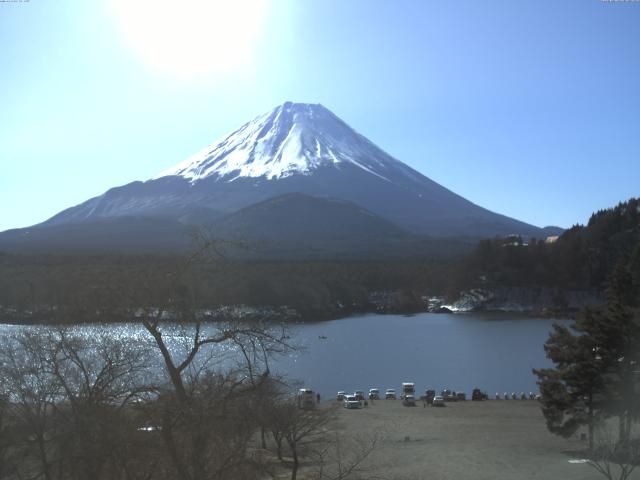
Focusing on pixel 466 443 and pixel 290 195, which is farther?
pixel 290 195

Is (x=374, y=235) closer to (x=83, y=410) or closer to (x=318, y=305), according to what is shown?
(x=318, y=305)

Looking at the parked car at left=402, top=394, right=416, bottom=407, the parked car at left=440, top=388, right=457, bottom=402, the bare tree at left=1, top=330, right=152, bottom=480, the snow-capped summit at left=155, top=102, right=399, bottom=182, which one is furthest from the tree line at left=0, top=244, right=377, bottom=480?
the snow-capped summit at left=155, top=102, right=399, bottom=182

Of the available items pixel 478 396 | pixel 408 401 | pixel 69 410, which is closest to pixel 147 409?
pixel 69 410

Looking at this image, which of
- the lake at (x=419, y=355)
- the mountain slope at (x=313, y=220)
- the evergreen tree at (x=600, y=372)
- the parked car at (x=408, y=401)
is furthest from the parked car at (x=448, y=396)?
the mountain slope at (x=313, y=220)

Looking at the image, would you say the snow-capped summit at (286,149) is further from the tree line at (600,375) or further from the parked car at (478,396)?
the tree line at (600,375)

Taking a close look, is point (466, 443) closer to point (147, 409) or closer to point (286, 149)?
point (147, 409)

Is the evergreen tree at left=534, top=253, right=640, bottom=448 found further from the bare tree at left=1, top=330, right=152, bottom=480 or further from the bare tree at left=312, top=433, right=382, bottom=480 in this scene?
the bare tree at left=1, top=330, right=152, bottom=480
